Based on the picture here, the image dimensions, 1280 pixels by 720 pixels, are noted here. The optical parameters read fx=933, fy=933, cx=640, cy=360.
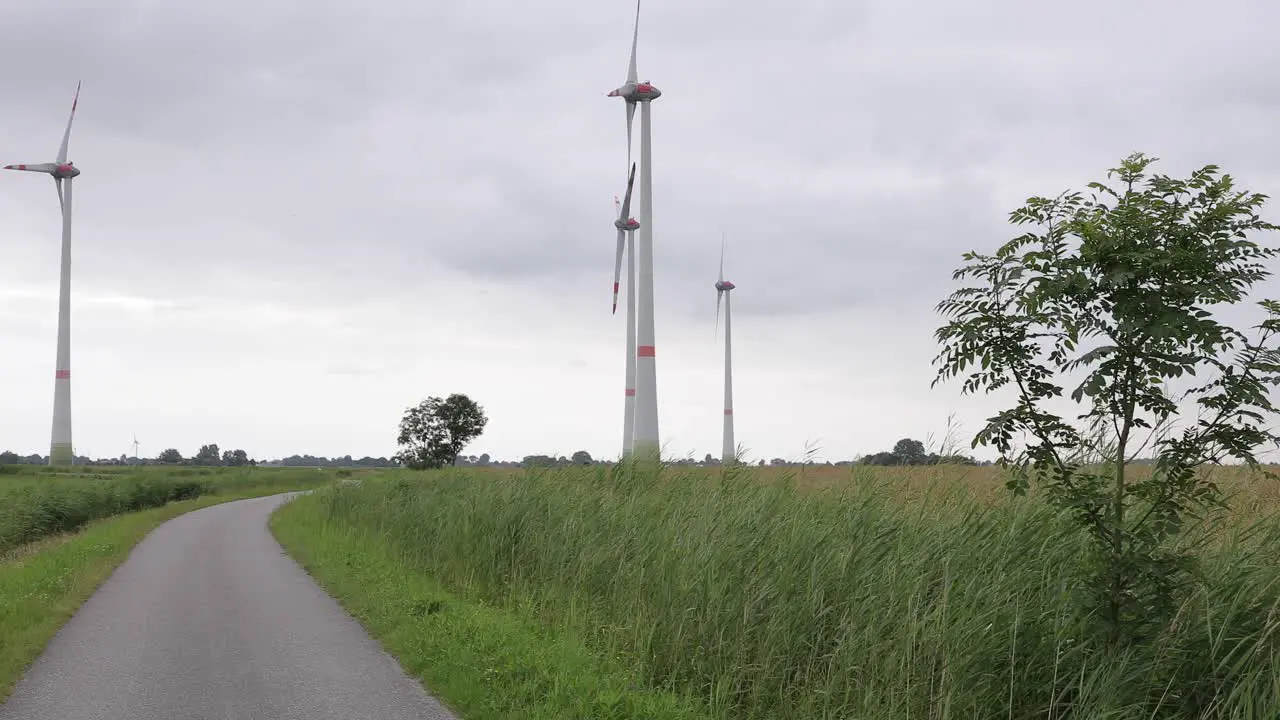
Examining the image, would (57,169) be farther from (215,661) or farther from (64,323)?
(215,661)

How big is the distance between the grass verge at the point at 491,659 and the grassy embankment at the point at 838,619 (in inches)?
1.4

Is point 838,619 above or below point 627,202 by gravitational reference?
below

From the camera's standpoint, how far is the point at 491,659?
9891mm

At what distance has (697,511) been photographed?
42.5 ft

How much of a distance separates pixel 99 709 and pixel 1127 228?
9.87 meters

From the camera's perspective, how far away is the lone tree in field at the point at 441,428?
105500 millimetres

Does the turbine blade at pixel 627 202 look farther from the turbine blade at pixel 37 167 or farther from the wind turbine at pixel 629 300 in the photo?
the turbine blade at pixel 37 167

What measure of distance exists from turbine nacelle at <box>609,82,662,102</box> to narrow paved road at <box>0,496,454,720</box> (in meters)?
29.4

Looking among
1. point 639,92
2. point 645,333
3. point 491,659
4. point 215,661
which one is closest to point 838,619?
point 491,659

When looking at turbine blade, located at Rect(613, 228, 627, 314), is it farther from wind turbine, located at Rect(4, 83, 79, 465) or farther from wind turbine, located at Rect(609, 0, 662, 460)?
wind turbine, located at Rect(4, 83, 79, 465)

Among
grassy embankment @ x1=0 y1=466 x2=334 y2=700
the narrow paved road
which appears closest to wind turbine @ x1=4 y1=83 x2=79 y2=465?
grassy embankment @ x1=0 y1=466 x2=334 y2=700

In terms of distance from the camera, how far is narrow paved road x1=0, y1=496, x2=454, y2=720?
8.70m

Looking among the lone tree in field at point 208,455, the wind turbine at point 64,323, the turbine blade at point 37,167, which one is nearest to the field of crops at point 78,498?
the wind turbine at point 64,323

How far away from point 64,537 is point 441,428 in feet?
253
